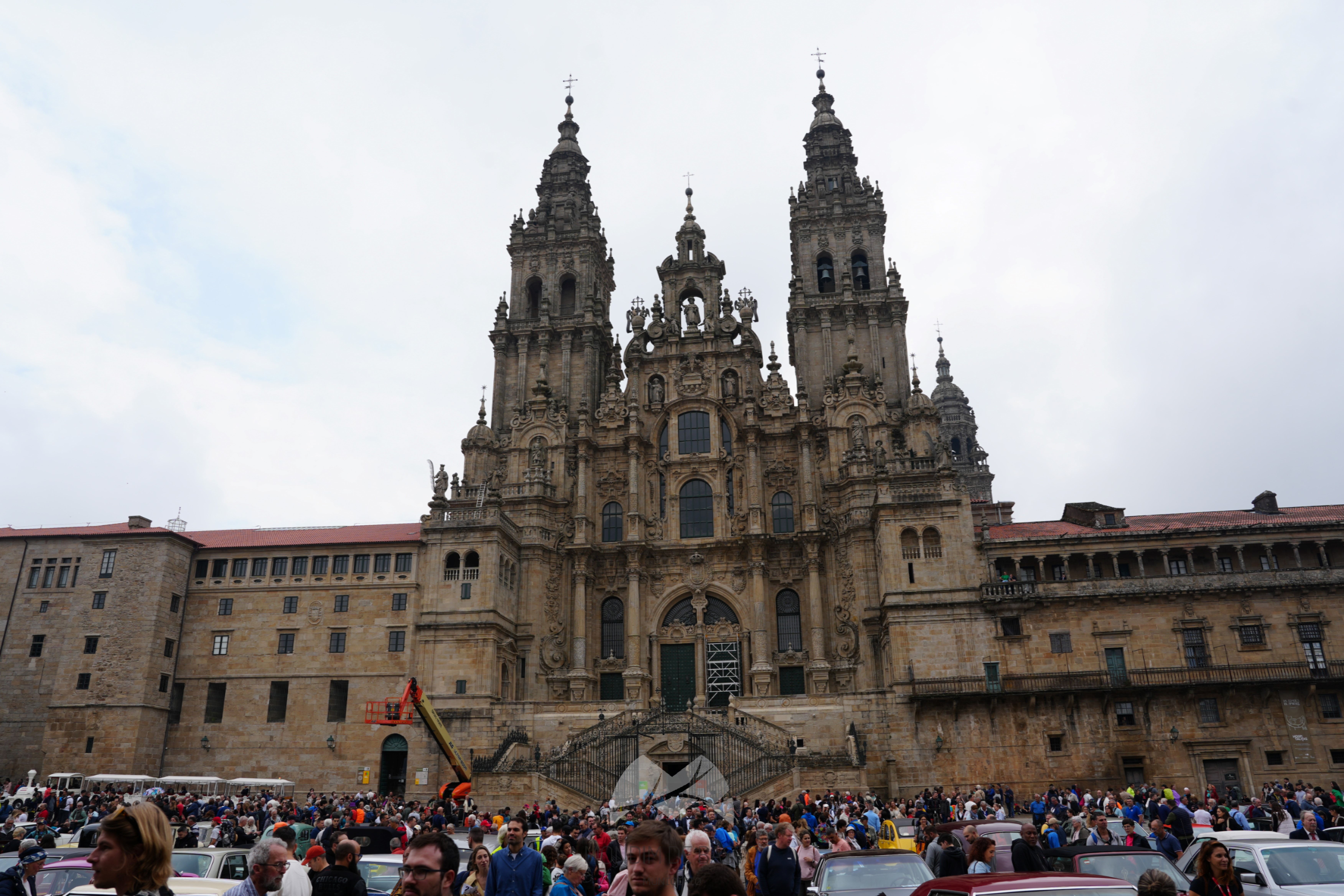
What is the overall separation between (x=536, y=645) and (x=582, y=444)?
11.4 meters

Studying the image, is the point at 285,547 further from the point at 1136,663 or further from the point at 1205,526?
the point at 1205,526

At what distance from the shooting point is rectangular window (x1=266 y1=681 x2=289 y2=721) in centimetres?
4731

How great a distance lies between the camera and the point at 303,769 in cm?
4562

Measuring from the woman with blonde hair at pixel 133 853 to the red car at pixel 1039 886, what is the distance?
20.5 ft

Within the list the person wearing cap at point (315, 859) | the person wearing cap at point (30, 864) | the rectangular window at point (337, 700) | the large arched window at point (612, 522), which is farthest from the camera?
the large arched window at point (612, 522)

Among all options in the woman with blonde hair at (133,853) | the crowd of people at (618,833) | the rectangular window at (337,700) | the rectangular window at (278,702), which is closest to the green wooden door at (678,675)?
the crowd of people at (618,833)

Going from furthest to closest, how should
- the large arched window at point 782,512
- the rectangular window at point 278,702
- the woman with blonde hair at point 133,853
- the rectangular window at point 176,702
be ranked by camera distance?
the large arched window at point 782,512 → the rectangular window at point 176,702 → the rectangular window at point 278,702 → the woman with blonde hair at point 133,853

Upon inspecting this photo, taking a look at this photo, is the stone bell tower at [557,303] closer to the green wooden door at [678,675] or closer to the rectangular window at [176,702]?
the green wooden door at [678,675]

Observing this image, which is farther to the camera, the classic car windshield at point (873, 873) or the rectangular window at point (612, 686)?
→ the rectangular window at point (612, 686)

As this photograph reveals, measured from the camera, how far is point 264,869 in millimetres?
7105

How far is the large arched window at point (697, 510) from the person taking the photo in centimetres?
5328

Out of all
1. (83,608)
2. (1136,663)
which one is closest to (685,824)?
(1136,663)

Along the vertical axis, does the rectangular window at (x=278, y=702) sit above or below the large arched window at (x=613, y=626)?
below

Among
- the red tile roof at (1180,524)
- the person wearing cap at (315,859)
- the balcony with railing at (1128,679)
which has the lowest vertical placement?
the person wearing cap at (315,859)
